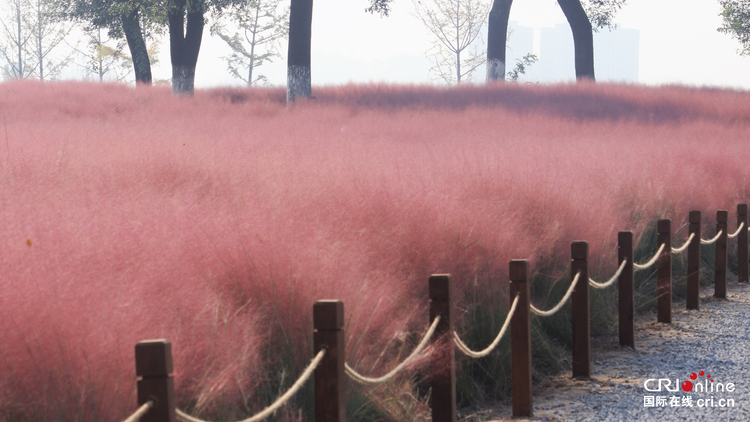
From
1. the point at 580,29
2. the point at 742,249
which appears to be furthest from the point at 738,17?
the point at 742,249

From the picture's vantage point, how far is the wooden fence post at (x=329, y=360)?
7.82 feet

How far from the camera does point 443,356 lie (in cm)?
318

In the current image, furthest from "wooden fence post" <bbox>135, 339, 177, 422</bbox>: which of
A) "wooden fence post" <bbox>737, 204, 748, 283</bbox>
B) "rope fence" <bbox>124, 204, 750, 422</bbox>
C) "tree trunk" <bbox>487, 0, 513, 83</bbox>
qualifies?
"tree trunk" <bbox>487, 0, 513, 83</bbox>

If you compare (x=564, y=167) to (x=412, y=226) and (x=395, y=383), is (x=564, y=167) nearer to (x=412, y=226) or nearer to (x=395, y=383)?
(x=412, y=226)

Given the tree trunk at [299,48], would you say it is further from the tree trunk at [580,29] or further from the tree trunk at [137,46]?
the tree trunk at [580,29]

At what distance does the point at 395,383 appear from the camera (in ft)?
11.1

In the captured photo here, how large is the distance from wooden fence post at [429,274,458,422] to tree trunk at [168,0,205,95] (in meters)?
15.3

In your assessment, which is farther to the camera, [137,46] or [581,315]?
[137,46]

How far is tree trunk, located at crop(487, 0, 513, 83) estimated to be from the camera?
2152cm

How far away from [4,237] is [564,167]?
566 cm

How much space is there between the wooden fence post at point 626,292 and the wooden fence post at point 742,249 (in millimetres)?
3043

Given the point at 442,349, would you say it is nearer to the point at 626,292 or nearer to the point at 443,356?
the point at 443,356

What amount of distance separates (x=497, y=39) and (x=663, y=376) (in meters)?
18.3

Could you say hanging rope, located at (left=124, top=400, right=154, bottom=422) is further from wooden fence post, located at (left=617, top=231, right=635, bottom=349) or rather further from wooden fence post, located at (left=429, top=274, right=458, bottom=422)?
wooden fence post, located at (left=617, top=231, right=635, bottom=349)
